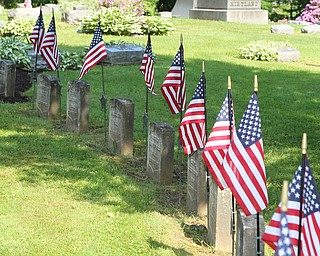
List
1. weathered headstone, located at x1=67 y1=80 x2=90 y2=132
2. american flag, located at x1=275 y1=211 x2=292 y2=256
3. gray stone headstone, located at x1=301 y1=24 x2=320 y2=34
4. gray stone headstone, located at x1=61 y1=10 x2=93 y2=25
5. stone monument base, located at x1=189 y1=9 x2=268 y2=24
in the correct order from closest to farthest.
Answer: american flag, located at x1=275 y1=211 x2=292 y2=256
weathered headstone, located at x1=67 y1=80 x2=90 y2=132
gray stone headstone, located at x1=301 y1=24 x2=320 y2=34
gray stone headstone, located at x1=61 y1=10 x2=93 y2=25
stone monument base, located at x1=189 y1=9 x2=268 y2=24

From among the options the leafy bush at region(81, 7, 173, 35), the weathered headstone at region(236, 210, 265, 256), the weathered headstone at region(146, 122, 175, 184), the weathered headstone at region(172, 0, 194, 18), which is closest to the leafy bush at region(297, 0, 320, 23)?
the weathered headstone at region(172, 0, 194, 18)

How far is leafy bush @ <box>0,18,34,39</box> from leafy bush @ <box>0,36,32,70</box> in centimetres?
424

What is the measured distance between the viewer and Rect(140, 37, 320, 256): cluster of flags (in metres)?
5.03

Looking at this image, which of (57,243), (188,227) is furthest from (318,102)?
(57,243)

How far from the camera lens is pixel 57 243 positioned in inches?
289

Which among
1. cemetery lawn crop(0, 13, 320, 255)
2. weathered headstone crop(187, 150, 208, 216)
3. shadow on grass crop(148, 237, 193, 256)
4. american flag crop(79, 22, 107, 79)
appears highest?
american flag crop(79, 22, 107, 79)

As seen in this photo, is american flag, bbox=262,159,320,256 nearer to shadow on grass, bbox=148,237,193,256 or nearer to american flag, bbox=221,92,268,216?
american flag, bbox=221,92,268,216

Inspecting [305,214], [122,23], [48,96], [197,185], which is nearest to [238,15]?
[122,23]

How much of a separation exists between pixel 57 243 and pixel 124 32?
1793 cm

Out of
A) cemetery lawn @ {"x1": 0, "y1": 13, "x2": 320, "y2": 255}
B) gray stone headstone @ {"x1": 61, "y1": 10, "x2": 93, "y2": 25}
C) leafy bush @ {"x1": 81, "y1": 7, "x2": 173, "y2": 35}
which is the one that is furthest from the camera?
gray stone headstone @ {"x1": 61, "y1": 10, "x2": 93, "y2": 25}

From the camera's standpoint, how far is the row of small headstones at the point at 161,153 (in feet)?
23.6

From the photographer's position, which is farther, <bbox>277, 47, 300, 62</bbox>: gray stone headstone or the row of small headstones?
<bbox>277, 47, 300, 62</bbox>: gray stone headstone

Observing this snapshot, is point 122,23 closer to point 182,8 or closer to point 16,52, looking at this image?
point 16,52

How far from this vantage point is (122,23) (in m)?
24.8
